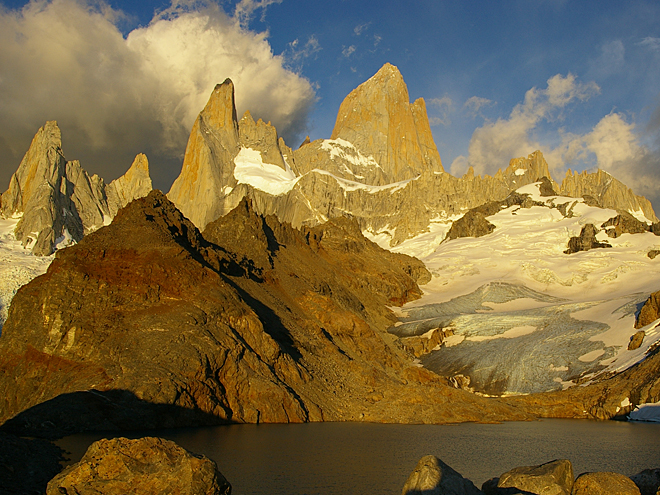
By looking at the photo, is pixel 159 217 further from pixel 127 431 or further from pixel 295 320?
pixel 127 431

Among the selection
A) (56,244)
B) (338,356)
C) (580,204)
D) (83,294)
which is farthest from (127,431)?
(580,204)

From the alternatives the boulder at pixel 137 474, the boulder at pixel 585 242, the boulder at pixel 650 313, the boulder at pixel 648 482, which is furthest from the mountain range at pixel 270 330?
the boulder at pixel 648 482

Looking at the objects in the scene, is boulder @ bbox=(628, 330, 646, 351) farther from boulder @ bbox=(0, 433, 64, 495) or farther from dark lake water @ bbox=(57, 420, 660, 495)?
boulder @ bbox=(0, 433, 64, 495)

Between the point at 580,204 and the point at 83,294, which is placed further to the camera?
the point at 580,204

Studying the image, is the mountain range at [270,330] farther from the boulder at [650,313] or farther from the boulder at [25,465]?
the boulder at [25,465]

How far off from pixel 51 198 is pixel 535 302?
352 ft

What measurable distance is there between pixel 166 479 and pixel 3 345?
3372 centimetres

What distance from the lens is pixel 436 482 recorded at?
1764 centimetres

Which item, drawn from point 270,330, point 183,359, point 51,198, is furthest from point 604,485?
point 51,198

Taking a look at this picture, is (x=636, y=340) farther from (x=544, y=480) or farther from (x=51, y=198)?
(x=51, y=198)

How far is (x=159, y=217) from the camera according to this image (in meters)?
62.2

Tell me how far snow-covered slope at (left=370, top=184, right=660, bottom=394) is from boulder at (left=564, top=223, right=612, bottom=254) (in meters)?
2.38

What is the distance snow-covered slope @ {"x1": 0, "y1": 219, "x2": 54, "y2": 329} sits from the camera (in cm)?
9700

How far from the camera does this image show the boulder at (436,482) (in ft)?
57.5
